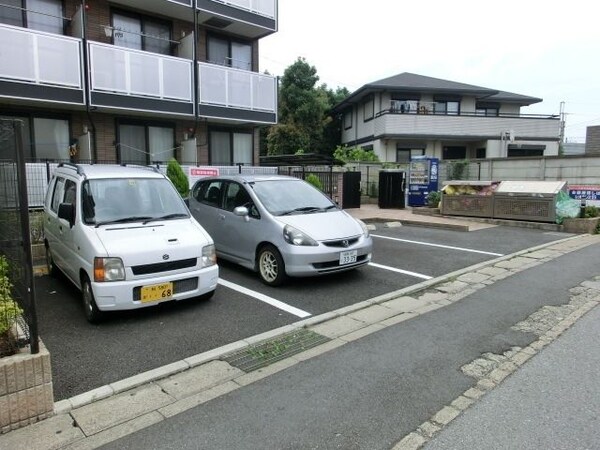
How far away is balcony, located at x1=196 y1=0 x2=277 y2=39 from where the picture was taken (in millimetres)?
13086

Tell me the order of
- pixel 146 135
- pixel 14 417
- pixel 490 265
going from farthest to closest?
1. pixel 146 135
2. pixel 490 265
3. pixel 14 417

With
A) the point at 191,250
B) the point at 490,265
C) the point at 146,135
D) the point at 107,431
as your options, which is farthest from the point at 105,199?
the point at 146,135

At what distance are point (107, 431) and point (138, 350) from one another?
1307mm

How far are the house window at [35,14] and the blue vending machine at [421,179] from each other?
1270 centimetres

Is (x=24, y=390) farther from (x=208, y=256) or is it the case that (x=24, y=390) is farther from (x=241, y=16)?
(x=241, y=16)

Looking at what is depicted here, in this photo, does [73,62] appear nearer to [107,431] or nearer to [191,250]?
[191,250]

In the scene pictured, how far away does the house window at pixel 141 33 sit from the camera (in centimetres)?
1253

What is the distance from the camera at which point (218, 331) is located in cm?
476

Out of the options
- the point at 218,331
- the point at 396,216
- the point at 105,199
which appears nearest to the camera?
the point at 218,331

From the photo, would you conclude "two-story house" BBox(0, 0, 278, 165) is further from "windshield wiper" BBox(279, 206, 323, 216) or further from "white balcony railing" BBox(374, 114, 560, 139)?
"white balcony railing" BBox(374, 114, 560, 139)

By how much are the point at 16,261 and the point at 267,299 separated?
3.05 metres

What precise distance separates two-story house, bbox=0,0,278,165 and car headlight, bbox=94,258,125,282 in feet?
24.4

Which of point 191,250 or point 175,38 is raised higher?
point 175,38

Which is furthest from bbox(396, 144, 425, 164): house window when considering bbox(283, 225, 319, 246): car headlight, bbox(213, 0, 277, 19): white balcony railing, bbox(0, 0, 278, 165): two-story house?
bbox(283, 225, 319, 246): car headlight
